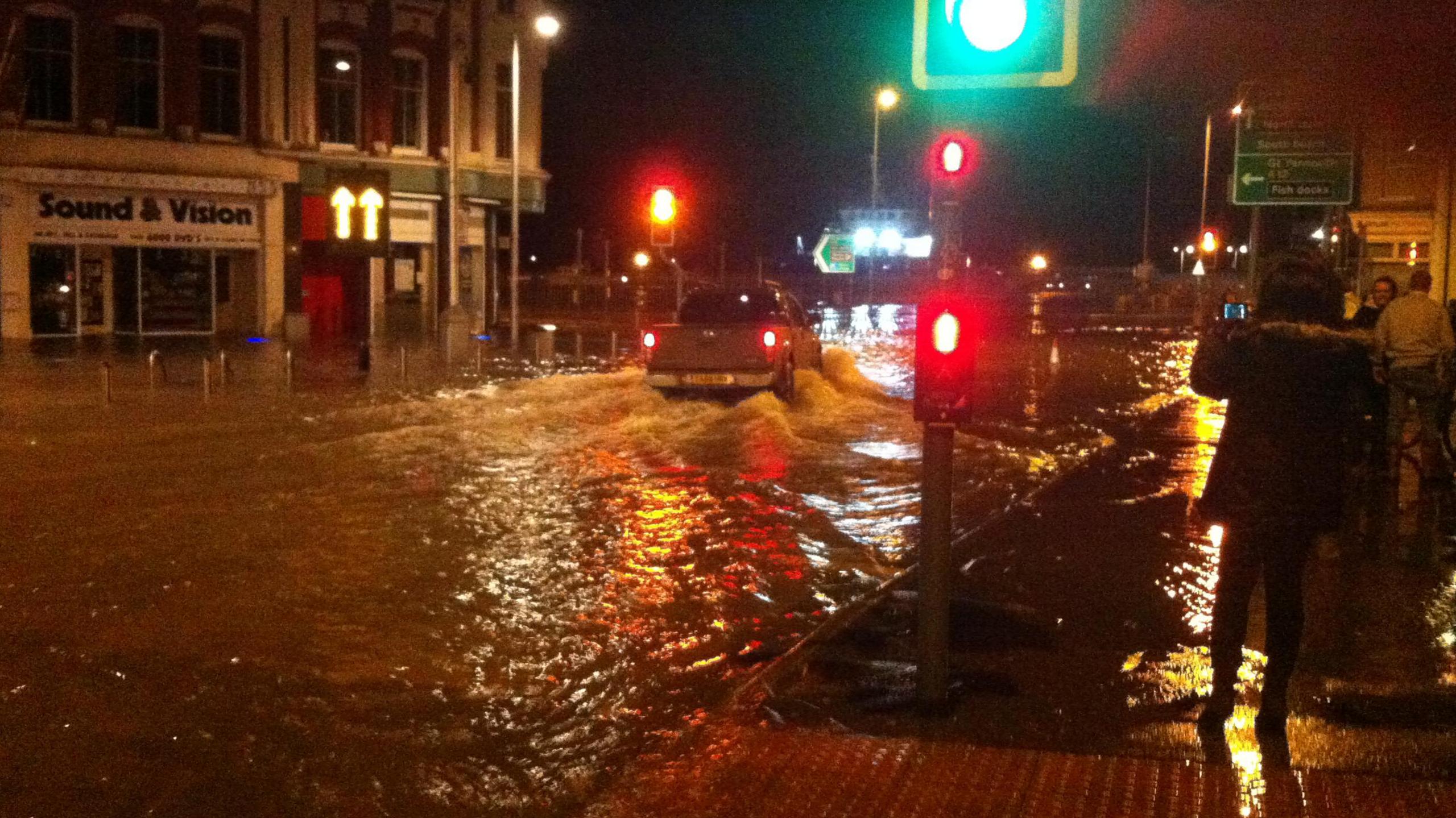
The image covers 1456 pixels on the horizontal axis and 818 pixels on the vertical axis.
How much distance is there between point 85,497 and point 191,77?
2454 centimetres

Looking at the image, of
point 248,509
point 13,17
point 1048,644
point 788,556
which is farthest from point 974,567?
point 13,17

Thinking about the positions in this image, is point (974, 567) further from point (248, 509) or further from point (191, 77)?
point (191, 77)

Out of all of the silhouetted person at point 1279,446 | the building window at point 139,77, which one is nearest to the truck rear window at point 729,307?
the silhouetted person at point 1279,446

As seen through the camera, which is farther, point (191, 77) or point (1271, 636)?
point (191, 77)

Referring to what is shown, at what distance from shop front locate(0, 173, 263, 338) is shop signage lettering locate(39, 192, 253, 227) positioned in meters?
0.02

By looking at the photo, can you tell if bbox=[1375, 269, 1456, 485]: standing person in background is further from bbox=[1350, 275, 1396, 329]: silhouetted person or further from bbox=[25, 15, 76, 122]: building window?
bbox=[25, 15, 76, 122]: building window

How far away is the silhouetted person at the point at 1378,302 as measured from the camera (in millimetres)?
13453

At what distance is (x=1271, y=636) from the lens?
614cm

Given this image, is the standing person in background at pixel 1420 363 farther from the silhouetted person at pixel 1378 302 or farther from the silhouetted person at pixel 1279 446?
the silhouetted person at pixel 1279 446

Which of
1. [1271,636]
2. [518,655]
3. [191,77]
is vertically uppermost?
[191,77]

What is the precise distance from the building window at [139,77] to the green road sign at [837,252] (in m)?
18.4

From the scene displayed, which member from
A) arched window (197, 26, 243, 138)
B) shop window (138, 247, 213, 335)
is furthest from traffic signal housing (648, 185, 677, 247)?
shop window (138, 247, 213, 335)

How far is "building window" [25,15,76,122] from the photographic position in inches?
1272

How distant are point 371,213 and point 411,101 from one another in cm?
1607
